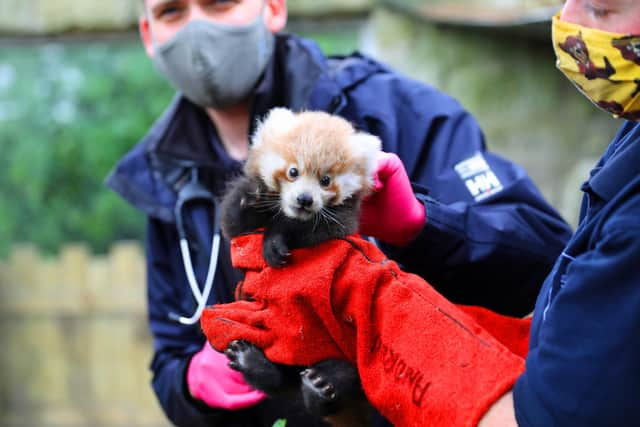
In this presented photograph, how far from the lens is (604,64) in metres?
1.22

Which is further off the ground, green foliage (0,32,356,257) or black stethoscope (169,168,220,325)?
black stethoscope (169,168,220,325)

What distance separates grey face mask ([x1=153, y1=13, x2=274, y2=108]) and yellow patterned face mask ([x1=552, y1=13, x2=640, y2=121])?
1280 millimetres

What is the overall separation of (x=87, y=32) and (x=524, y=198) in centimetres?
345

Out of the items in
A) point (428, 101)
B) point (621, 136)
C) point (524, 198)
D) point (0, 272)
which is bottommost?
point (0, 272)

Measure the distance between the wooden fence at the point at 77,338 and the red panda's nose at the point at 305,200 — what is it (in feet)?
11.2

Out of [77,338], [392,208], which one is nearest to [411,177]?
[392,208]

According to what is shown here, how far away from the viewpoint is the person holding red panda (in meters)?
1.07

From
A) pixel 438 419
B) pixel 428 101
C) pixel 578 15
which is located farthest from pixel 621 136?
pixel 428 101

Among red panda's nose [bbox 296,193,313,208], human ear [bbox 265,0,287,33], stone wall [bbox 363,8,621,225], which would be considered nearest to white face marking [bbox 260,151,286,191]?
red panda's nose [bbox 296,193,313,208]

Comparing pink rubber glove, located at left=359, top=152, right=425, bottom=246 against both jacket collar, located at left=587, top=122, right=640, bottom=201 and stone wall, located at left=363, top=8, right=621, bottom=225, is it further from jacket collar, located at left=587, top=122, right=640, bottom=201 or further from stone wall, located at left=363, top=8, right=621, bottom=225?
stone wall, located at left=363, top=8, right=621, bottom=225

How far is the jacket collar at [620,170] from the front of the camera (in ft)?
3.89

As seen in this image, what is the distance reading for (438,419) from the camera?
131cm

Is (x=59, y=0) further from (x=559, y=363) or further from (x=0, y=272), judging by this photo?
(x=559, y=363)

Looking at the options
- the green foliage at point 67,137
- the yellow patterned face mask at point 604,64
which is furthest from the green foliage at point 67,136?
the yellow patterned face mask at point 604,64
